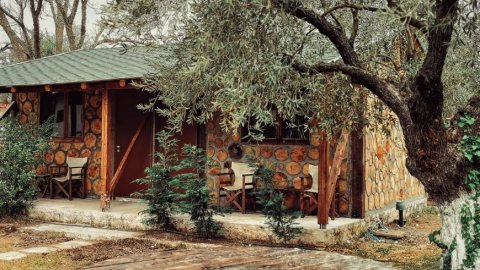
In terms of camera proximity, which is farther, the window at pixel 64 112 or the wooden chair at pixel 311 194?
the window at pixel 64 112

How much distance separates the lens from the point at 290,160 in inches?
379

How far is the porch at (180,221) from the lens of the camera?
8039 mm

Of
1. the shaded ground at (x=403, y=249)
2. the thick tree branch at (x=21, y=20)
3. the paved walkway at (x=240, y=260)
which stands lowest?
the shaded ground at (x=403, y=249)

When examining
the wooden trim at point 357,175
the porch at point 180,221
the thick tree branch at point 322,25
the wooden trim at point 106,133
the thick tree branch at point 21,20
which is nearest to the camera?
the thick tree branch at point 322,25

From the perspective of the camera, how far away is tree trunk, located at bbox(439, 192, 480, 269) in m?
5.35

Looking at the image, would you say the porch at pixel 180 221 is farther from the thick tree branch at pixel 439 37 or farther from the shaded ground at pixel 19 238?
the thick tree branch at pixel 439 37

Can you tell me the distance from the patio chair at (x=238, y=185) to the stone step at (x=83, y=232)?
1.68 m

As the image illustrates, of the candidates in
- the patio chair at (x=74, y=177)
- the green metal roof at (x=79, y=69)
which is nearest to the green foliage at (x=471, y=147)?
the green metal roof at (x=79, y=69)

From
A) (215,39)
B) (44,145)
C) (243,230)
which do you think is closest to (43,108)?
(44,145)

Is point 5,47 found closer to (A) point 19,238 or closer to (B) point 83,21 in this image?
(B) point 83,21

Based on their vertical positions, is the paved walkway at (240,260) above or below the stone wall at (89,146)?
below

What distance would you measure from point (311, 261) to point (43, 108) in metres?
8.69

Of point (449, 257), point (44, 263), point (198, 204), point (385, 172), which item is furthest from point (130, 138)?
point (449, 257)

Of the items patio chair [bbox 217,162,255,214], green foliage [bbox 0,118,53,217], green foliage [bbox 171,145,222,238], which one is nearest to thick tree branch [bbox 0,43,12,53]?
green foliage [bbox 0,118,53,217]
